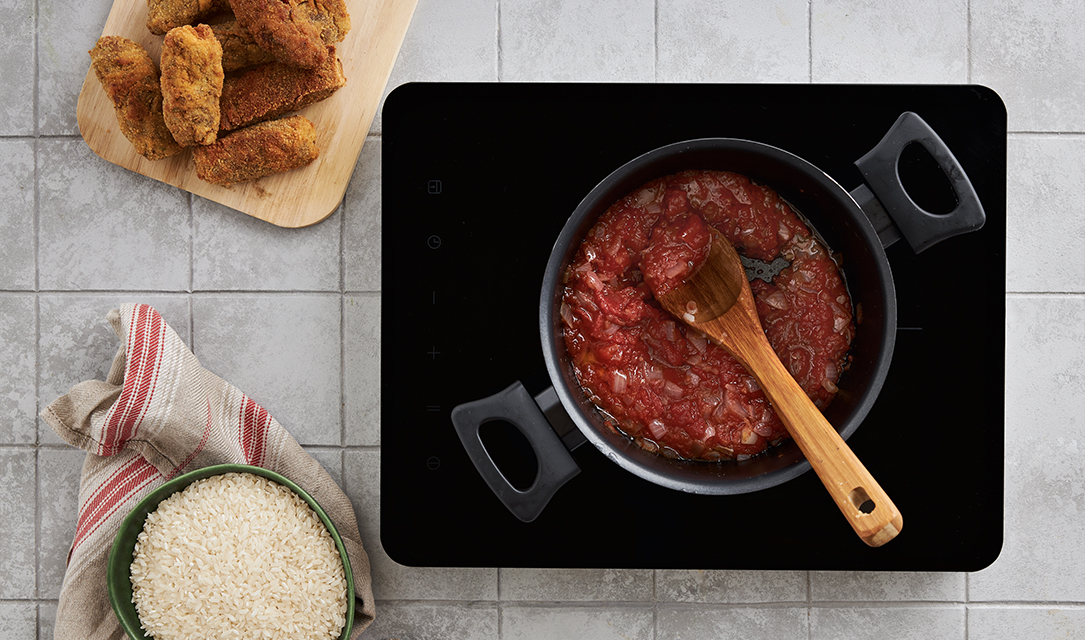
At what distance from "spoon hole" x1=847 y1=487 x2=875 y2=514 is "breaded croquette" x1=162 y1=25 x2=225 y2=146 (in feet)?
2.91

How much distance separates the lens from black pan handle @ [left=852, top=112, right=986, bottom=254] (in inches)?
29.9

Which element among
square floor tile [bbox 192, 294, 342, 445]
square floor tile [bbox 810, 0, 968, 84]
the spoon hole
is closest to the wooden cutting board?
square floor tile [bbox 192, 294, 342, 445]

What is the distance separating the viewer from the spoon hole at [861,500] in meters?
0.72

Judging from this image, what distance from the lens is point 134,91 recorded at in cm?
87

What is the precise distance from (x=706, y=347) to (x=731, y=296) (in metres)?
0.07

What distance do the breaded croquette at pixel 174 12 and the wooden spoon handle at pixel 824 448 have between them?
79 cm

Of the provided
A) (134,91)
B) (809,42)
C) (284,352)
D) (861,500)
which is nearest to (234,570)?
(284,352)

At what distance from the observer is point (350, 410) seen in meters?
0.95

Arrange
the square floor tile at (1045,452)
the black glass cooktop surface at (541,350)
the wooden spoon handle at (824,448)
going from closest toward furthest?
the wooden spoon handle at (824,448), the black glass cooktop surface at (541,350), the square floor tile at (1045,452)

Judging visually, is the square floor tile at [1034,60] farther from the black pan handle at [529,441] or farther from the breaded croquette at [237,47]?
the breaded croquette at [237,47]

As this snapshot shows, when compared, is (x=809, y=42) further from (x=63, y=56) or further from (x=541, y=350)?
(x=63, y=56)

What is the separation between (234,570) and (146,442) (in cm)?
21

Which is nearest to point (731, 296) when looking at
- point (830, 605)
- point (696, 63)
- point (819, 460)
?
point (819, 460)

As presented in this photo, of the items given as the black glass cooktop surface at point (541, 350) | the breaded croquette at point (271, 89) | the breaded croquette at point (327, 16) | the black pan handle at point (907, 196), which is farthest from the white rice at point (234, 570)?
the black pan handle at point (907, 196)
